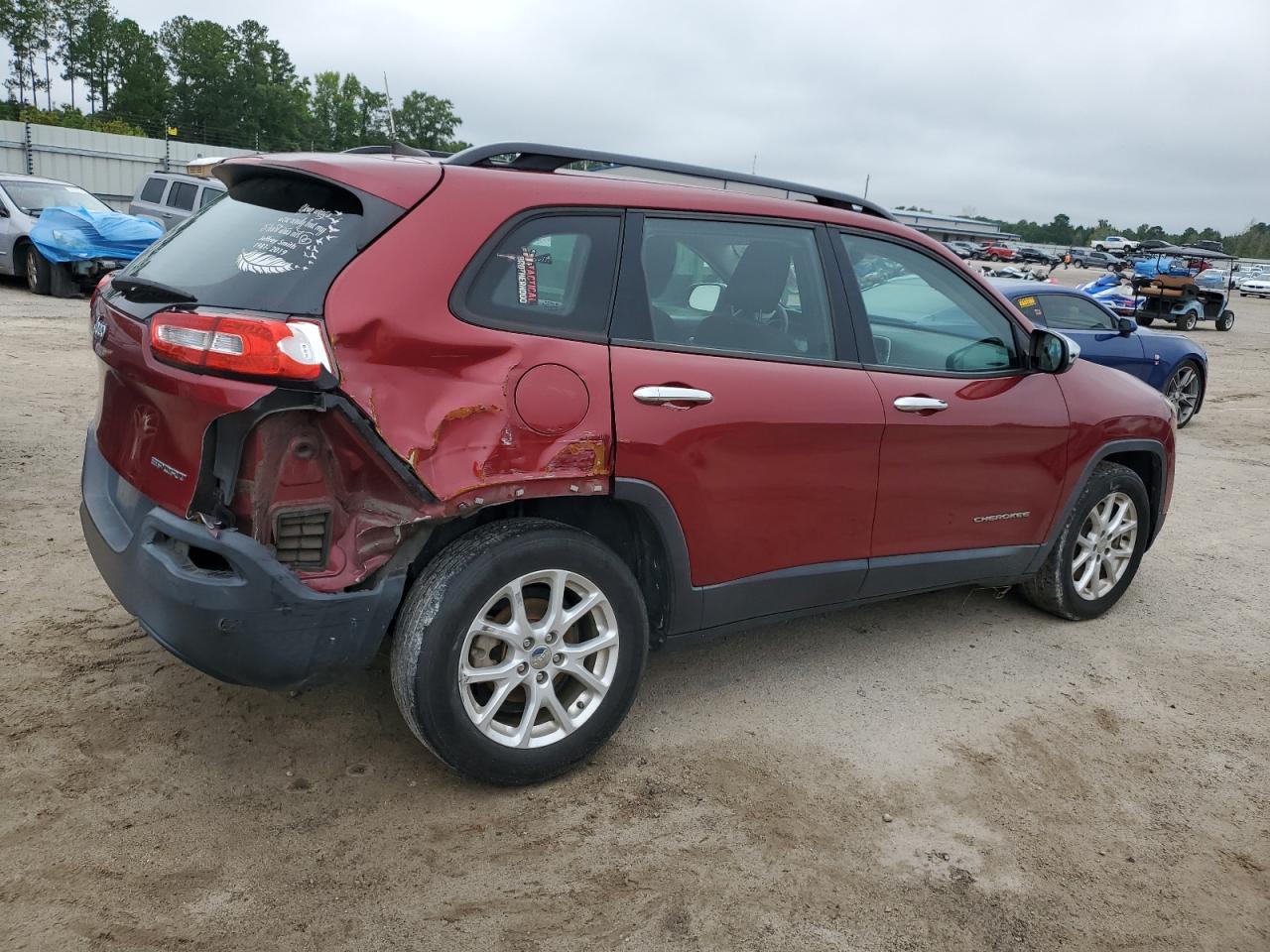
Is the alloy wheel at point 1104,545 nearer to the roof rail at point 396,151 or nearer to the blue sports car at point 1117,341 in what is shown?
the roof rail at point 396,151

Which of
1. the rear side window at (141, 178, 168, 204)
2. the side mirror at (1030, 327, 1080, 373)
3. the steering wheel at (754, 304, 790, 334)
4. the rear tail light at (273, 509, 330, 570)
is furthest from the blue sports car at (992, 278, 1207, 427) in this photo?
the rear side window at (141, 178, 168, 204)

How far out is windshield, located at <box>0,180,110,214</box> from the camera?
1456cm

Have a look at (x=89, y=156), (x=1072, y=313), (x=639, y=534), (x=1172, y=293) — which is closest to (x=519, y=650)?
(x=639, y=534)

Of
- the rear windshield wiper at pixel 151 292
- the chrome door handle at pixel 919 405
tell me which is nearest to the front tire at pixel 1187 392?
the chrome door handle at pixel 919 405

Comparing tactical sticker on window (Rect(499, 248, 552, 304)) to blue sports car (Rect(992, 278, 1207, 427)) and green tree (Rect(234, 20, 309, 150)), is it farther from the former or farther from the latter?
green tree (Rect(234, 20, 309, 150))

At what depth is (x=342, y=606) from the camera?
9.17 feet

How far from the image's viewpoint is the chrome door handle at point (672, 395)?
3148mm

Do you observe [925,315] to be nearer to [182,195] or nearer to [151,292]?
[151,292]

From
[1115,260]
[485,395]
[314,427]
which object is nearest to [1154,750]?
[485,395]

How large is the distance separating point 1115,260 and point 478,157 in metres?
71.4

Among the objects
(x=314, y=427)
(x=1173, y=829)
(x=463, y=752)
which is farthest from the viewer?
(x=1173, y=829)

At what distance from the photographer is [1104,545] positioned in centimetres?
485

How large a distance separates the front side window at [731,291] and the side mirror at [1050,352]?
1.14 metres

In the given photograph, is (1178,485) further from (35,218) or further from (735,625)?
(35,218)
